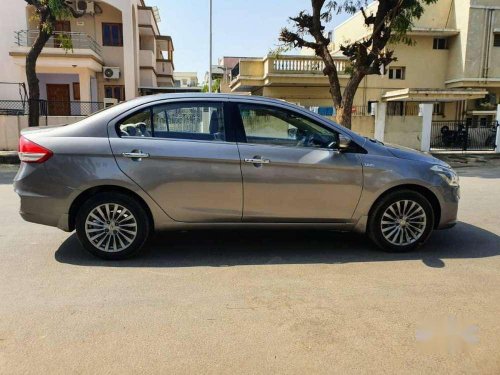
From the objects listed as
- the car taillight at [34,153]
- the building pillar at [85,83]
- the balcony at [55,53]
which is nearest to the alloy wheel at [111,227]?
the car taillight at [34,153]

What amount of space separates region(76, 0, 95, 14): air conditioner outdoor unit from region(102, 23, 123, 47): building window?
4.05 feet

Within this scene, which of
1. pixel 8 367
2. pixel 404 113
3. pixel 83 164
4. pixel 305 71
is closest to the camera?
pixel 8 367

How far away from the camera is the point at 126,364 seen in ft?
9.07

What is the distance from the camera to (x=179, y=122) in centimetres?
466

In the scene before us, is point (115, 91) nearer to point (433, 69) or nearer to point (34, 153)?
point (433, 69)

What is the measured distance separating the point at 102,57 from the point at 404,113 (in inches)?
708

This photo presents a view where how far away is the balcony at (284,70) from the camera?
21.7 m

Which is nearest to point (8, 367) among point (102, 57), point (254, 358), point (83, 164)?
point (254, 358)

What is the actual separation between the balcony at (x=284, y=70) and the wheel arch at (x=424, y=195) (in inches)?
691

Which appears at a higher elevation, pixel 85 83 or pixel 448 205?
pixel 85 83

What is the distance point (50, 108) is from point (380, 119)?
44.7ft

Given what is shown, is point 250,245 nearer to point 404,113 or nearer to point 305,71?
point 404,113

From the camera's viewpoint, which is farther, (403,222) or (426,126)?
(426,126)

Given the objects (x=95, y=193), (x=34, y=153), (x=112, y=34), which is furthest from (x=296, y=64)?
(x=34, y=153)
